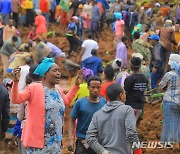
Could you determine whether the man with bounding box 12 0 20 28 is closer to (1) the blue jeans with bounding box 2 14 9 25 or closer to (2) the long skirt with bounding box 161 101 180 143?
(1) the blue jeans with bounding box 2 14 9 25

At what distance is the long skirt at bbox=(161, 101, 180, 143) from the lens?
871 cm

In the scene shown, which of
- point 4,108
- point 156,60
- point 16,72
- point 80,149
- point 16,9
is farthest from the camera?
point 16,9

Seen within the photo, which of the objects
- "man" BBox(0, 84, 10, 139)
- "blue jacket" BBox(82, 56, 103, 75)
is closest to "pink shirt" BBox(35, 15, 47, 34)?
"blue jacket" BBox(82, 56, 103, 75)

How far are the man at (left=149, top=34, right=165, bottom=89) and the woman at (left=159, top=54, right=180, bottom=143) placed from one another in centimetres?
435

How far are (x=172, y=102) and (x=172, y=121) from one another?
0.33 meters

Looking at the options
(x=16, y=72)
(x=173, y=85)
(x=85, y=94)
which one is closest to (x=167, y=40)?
(x=173, y=85)

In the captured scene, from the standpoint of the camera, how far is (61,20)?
21.0 m

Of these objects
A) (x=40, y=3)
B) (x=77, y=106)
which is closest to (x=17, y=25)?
(x=40, y=3)

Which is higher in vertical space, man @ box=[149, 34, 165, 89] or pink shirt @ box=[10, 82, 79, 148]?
man @ box=[149, 34, 165, 89]

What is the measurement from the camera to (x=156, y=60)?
13.2 metres

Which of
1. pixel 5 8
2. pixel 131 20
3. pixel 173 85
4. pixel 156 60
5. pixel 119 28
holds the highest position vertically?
pixel 5 8

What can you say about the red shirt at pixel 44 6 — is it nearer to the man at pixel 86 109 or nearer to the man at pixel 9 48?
the man at pixel 9 48

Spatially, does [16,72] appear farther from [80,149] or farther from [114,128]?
[80,149]

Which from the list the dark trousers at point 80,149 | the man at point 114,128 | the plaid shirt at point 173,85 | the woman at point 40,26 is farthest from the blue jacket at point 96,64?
the man at point 114,128
